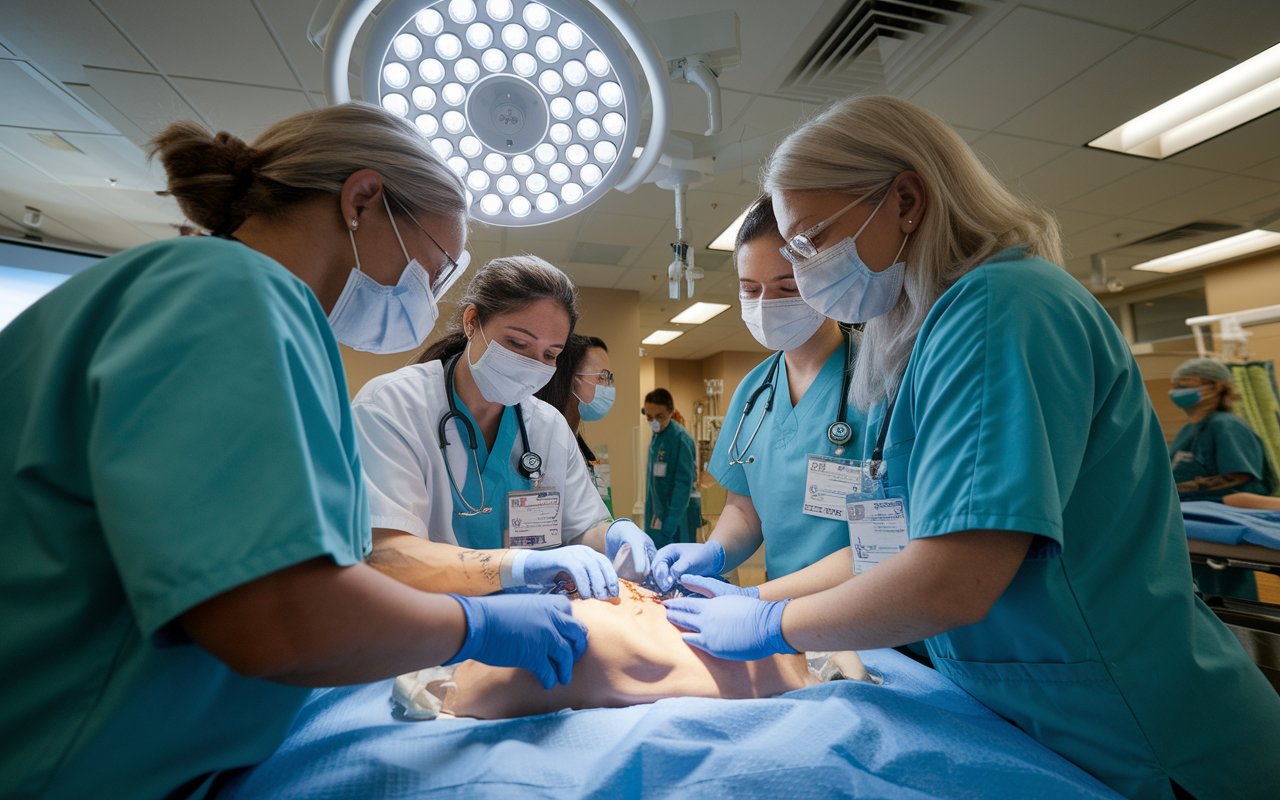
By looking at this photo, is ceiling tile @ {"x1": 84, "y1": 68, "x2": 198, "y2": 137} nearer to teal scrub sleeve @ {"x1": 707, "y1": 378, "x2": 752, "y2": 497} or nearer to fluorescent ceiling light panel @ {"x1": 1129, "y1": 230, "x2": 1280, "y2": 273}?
teal scrub sleeve @ {"x1": 707, "y1": 378, "x2": 752, "y2": 497}

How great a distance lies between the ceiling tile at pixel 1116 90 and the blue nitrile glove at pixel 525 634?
366cm

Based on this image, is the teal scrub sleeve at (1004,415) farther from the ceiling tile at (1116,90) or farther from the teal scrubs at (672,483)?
Answer: the teal scrubs at (672,483)

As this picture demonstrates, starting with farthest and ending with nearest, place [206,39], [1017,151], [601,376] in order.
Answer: [1017,151] → [601,376] → [206,39]

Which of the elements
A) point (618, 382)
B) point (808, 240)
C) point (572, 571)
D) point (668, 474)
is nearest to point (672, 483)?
point (668, 474)

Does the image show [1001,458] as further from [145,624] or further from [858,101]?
[145,624]

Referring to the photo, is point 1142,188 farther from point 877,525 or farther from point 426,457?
point 426,457

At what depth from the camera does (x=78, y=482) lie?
0.52 metres

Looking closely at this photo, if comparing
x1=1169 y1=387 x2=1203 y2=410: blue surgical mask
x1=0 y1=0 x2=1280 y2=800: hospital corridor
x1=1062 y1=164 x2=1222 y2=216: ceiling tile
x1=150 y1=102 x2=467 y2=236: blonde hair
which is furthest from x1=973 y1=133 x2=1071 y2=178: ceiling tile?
x1=150 y1=102 x2=467 y2=236: blonde hair

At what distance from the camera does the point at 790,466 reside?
1577 mm

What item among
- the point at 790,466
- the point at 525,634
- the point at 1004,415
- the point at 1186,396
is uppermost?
A: the point at 1186,396

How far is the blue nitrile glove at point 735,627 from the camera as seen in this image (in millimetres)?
971

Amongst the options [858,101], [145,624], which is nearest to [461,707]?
[145,624]

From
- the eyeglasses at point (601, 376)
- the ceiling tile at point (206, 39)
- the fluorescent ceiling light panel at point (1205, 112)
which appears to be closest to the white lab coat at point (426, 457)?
the eyeglasses at point (601, 376)

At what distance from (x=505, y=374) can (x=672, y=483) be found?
11.5 feet
